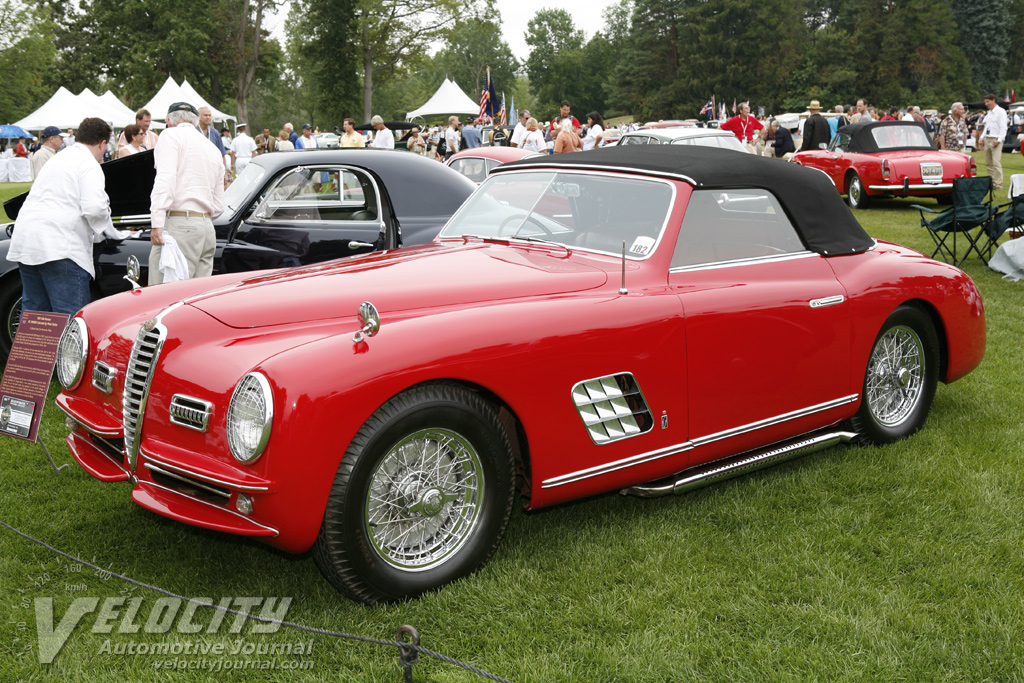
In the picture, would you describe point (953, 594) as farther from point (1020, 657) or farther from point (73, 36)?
point (73, 36)

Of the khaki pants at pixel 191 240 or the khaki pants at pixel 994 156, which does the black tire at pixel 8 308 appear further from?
the khaki pants at pixel 994 156

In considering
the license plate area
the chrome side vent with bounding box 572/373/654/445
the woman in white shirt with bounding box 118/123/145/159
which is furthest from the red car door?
the license plate area

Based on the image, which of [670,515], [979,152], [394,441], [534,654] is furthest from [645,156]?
[979,152]

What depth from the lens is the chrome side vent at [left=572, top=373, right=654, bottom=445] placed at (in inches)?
145

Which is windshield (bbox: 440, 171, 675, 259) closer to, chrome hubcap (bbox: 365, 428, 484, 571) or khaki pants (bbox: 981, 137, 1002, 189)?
chrome hubcap (bbox: 365, 428, 484, 571)

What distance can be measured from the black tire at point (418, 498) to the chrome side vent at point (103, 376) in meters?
1.34

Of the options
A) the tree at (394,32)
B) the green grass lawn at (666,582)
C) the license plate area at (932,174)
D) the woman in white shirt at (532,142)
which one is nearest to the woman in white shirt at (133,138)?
the green grass lawn at (666,582)

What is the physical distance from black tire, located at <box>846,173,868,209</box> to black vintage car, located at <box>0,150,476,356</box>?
11644mm

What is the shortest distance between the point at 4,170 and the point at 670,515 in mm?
37237

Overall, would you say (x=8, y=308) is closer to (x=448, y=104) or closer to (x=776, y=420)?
(x=776, y=420)

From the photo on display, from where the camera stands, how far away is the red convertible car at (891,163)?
15664mm

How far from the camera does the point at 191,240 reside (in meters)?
6.69

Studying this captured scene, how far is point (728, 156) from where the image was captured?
4688 millimetres

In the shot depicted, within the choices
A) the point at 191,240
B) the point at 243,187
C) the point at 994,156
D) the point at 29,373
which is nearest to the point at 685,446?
the point at 29,373
